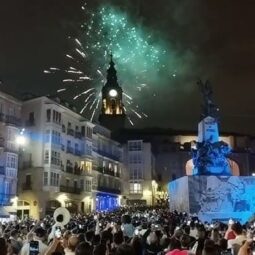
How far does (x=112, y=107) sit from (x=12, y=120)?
57532 mm

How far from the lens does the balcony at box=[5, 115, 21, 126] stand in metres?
67.0

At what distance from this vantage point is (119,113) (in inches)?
4845

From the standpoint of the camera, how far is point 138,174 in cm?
10425

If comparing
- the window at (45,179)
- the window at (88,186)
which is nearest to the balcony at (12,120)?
the window at (45,179)

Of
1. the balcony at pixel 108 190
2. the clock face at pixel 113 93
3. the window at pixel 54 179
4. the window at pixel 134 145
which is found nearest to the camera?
the window at pixel 54 179

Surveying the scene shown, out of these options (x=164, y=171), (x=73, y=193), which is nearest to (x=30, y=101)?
(x=73, y=193)

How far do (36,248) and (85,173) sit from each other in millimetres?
73782

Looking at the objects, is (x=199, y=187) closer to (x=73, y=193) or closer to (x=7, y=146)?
(x=7, y=146)

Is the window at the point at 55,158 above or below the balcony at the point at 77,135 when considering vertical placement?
below

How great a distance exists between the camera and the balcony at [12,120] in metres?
67.0

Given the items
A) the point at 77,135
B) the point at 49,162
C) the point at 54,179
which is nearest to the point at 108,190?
the point at 77,135

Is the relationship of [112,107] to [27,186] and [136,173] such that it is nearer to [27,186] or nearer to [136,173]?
[136,173]

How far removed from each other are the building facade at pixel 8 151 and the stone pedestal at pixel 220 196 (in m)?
26.1

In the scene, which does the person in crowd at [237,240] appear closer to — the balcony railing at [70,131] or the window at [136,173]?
the balcony railing at [70,131]
